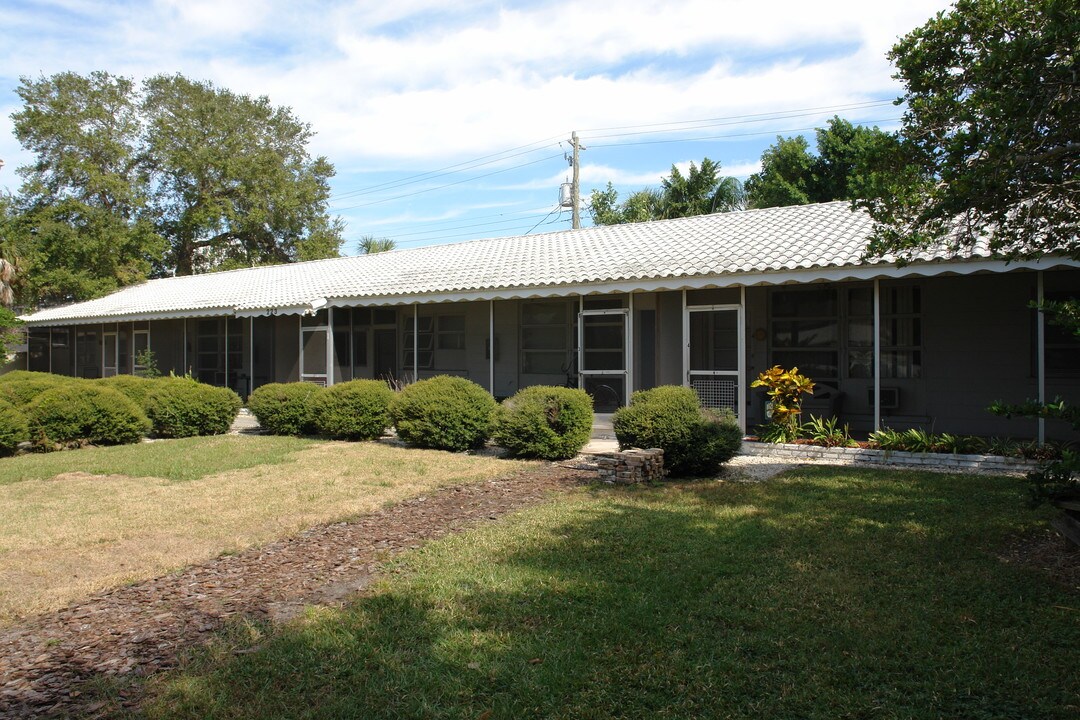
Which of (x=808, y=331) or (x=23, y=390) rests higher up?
(x=808, y=331)

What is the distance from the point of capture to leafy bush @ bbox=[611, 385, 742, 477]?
381 inches

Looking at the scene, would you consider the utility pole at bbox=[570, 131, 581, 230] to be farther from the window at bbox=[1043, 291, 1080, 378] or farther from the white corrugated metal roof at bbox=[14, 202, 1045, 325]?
the window at bbox=[1043, 291, 1080, 378]

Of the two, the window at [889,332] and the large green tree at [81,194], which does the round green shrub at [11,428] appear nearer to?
the window at [889,332]

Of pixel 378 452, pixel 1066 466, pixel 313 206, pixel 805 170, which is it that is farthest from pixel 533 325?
pixel 313 206

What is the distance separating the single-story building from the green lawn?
543 cm

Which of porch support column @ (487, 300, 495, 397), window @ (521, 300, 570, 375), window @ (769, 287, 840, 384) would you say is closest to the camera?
window @ (769, 287, 840, 384)

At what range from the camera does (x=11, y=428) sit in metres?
12.6

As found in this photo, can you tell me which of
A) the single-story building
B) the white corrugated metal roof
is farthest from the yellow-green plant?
the white corrugated metal roof

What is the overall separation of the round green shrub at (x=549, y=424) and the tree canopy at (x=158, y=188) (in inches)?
993

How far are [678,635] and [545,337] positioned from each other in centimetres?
1248

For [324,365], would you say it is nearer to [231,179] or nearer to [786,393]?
[786,393]

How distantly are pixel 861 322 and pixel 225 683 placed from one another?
12.3 m

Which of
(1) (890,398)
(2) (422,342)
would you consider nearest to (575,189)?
(2) (422,342)

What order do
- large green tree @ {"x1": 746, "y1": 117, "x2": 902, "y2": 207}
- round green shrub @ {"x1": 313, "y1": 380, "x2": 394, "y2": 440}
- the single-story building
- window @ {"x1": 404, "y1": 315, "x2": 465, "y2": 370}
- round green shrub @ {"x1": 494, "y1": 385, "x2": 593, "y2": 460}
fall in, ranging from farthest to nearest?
large green tree @ {"x1": 746, "y1": 117, "x2": 902, "y2": 207}
window @ {"x1": 404, "y1": 315, "x2": 465, "y2": 370}
round green shrub @ {"x1": 313, "y1": 380, "x2": 394, "y2": 440}
the single-story building
round green shrub @ {"x1": 494, "y1": 385, "x2": 593, "y2": 460}
